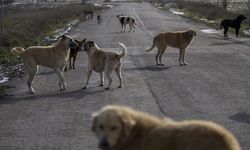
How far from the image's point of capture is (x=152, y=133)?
221 inches

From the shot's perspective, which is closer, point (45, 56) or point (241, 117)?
point (241, 117)

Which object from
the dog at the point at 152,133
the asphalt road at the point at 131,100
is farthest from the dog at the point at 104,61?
the dog at the point at 152,133

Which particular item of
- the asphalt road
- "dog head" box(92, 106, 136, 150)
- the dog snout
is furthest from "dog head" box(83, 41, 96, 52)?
the dog snout

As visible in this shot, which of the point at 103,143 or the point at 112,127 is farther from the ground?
the point at 112,127

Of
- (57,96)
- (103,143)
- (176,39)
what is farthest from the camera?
(176,39)

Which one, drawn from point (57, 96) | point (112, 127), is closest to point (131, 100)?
point (57, 96)

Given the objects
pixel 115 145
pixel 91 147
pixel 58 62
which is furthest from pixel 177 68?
pixel 115 145

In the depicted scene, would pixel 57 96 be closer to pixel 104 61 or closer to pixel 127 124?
pixel 104 61

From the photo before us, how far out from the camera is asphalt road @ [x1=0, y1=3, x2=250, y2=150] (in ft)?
30.6

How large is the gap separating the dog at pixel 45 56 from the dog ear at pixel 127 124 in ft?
27.9

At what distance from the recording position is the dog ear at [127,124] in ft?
18.1

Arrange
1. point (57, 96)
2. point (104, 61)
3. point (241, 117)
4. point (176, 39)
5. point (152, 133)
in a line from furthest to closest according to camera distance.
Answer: point (176, 39) → point (104, 61) → point (57, 96) → point (241, 117) → point (152, 133)

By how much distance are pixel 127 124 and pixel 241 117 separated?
5.43 metres

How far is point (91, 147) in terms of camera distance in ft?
27.8
